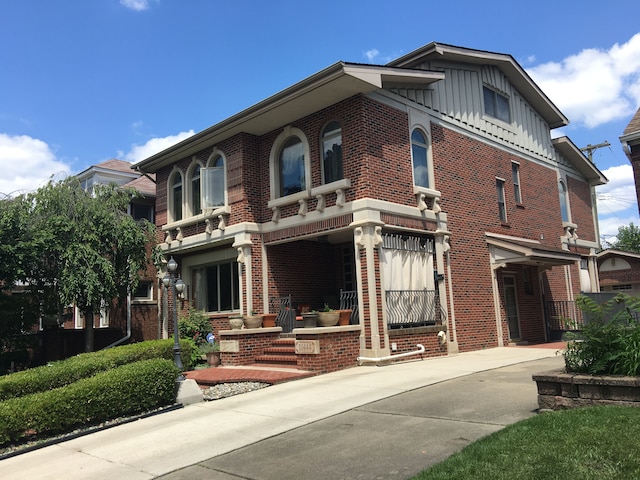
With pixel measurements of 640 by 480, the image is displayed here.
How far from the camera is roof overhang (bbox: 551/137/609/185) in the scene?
850 inches

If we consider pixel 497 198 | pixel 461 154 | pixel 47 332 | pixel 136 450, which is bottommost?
pixel 136 450

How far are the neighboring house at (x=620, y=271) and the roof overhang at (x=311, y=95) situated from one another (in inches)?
726

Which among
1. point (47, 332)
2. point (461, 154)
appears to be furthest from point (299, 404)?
point (47, 332)

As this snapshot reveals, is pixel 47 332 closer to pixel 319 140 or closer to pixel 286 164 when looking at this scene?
pixel 286 164

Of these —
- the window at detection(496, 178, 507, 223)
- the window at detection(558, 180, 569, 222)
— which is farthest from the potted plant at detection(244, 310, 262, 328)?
the window at detection(558, 180, 569, 222)

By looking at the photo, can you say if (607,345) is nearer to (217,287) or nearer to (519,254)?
(519,254)

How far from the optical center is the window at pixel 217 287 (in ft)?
55.1

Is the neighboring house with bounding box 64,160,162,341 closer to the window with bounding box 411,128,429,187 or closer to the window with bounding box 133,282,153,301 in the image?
the window with bounding box 133,282,153,301

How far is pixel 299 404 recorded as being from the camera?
336 inches

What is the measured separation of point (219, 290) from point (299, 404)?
9.30 metres

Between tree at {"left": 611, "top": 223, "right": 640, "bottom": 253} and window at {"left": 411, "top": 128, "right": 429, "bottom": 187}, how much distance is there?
5052cm

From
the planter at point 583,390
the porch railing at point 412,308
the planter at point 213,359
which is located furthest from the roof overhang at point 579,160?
the planter at point 583,390

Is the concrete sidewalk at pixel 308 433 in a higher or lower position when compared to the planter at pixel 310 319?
lower

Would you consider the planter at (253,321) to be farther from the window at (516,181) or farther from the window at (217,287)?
the window at (516,181)
